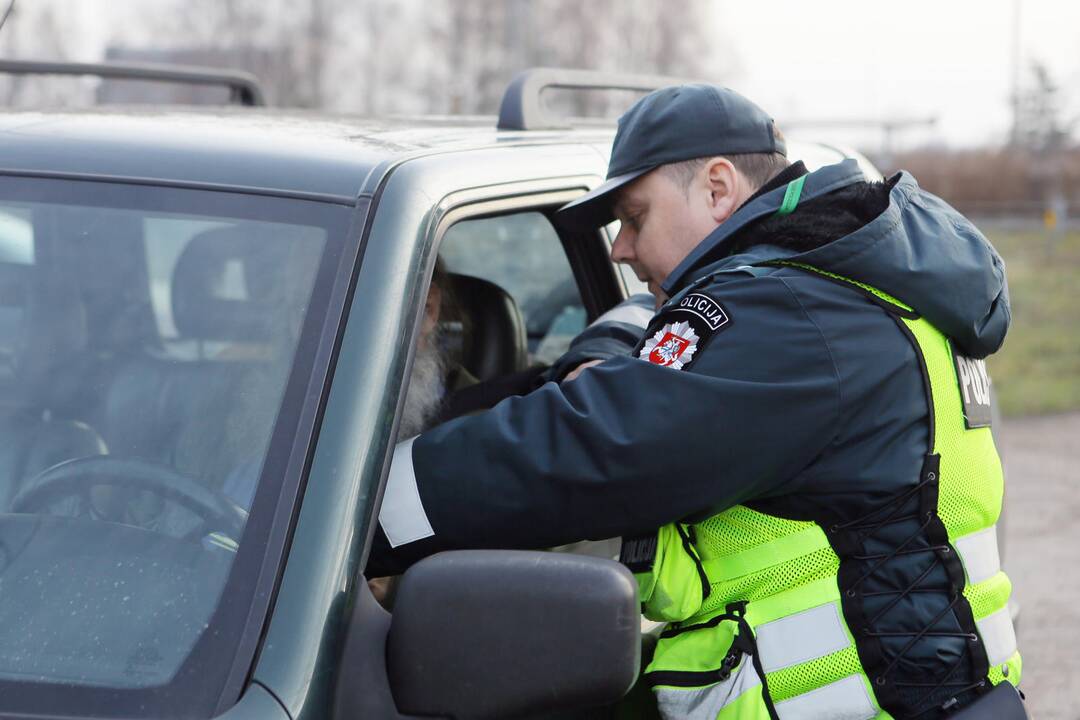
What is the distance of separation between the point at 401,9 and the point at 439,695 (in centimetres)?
3504

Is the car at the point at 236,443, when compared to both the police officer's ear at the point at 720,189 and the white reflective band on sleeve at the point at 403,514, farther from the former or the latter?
the police officer's ear at the point at 720,189

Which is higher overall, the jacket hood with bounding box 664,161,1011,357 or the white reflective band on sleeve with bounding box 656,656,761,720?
the jacket hood with bounding box 664,161,1011,357

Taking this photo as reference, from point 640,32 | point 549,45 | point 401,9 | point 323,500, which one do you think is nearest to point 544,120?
point 323,500

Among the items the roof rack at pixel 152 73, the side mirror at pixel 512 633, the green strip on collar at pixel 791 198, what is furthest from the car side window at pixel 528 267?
the side mirror at pixel 512 633

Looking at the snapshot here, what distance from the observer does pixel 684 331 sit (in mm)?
1902

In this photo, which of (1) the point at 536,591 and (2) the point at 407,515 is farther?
(2) the point at 407,515

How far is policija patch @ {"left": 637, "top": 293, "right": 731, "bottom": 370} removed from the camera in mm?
1872

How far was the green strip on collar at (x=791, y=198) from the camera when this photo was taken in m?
2.06

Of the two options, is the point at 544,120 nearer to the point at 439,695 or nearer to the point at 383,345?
the point at 383,345

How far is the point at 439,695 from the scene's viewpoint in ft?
4.91

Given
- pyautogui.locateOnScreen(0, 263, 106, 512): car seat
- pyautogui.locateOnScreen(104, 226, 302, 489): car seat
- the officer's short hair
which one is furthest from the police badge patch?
pyautogui.locateOnScreen(0, 263, 106, 512): car seat

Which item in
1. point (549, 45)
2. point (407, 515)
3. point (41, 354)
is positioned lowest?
point (549, 45)

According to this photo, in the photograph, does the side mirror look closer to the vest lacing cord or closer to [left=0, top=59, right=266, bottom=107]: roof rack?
the vest lacing cord

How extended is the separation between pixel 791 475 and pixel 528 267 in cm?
258
